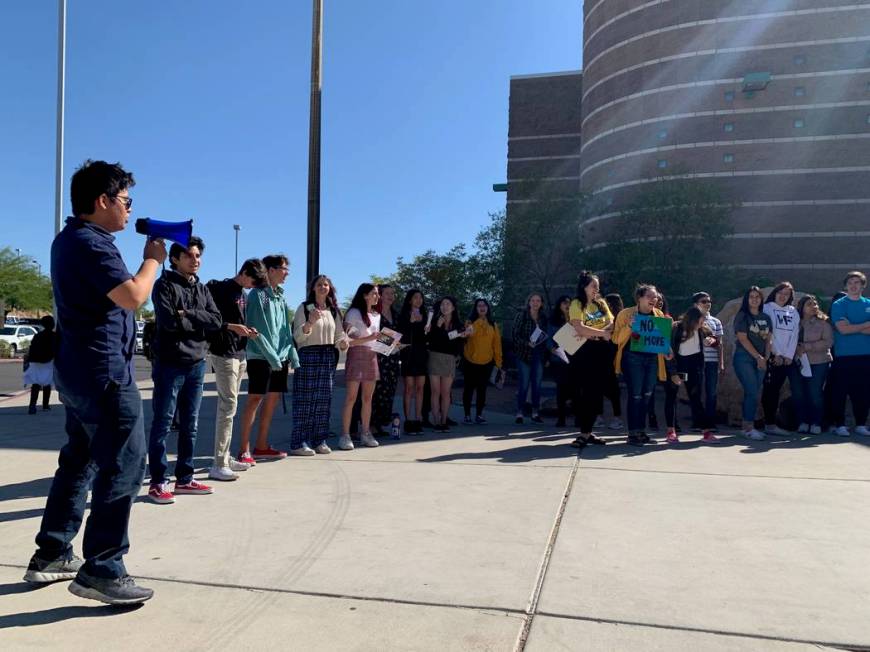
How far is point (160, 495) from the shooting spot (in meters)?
4.38

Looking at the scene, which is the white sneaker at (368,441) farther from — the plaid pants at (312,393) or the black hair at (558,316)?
the black hair at (558,316)

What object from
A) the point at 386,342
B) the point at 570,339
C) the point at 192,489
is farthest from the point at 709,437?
the point at 192,489

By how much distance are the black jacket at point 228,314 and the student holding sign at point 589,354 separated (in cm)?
340

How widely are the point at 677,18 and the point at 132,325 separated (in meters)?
34.9

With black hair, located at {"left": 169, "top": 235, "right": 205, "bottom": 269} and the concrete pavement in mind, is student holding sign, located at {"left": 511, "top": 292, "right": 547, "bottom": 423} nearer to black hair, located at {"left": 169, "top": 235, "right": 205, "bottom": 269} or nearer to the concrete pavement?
the concrete pavement

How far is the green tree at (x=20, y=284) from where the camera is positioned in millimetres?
48531

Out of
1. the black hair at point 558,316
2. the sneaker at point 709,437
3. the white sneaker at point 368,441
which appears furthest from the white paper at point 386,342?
the sneaker at point 709,437

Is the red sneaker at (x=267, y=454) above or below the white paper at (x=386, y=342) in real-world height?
below

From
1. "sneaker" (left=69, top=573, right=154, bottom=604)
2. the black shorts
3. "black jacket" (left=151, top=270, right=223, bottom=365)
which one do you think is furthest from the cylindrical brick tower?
"sneaker" (left=69, top=573, right=154, bottom=604)

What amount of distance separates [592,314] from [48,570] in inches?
215

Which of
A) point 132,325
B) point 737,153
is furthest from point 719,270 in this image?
point 132,325

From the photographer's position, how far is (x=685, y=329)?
744 cm

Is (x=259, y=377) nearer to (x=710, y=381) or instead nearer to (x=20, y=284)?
(x=710, y=381)

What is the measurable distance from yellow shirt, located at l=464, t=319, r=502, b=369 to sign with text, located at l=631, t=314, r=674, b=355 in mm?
2271
